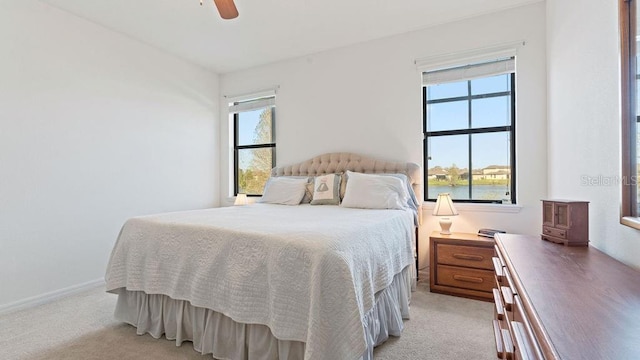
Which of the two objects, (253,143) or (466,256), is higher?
(253,143)

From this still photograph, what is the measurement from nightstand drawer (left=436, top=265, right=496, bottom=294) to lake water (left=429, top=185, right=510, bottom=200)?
0.84 metres

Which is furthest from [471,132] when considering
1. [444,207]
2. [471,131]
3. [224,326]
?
[224,326]

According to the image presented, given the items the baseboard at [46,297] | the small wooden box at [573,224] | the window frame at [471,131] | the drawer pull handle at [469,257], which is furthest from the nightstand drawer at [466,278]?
the baseboard at [46,297]

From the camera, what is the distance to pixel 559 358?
613 millimetres

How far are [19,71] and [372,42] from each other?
3.49 metres

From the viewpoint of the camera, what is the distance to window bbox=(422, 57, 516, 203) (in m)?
3.04

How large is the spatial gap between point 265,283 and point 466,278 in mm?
2007

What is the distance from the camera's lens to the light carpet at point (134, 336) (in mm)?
1869

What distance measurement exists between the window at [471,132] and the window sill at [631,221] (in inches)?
74.0

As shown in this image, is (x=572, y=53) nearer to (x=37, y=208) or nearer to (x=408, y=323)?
(x=408, y=323)

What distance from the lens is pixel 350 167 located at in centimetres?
356

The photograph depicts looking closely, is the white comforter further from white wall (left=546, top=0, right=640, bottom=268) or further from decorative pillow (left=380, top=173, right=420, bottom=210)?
white wall (left=546, top=0, right=640, bottom=268)

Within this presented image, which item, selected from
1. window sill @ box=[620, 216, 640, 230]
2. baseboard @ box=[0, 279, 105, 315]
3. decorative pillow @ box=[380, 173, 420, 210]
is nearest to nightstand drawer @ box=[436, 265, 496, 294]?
decorative pillow @ box=[380, 173, 420, 210]

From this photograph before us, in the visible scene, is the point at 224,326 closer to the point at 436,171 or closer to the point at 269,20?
the point at 436,171
